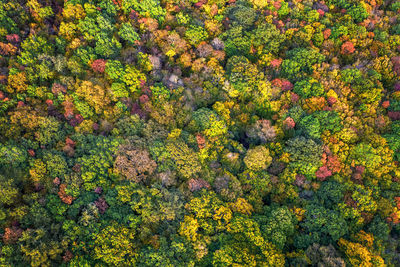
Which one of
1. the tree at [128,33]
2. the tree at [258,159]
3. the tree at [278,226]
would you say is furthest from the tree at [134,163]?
the tree at [128,33]

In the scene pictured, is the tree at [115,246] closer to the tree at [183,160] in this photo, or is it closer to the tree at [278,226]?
the tree at [183,160]

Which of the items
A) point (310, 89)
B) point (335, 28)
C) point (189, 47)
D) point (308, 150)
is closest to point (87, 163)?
point (189, 47)

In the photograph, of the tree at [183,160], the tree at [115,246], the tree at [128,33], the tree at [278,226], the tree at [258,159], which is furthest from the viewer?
the tree at [128,33]

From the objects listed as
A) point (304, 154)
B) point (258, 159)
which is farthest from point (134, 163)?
point (304, 154)

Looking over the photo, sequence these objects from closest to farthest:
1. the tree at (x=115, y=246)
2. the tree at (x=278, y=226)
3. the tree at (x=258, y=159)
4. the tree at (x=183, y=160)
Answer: the tree at (x=115, y=246) → the tree at (x=278, y=226) → the tree at (x=183, y=160) → the tree at (x=258, y=159)

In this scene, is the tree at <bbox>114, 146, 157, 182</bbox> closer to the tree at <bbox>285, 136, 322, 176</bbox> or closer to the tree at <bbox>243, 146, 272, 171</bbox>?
the tree at <bbox>243, 146, 272, 171</bbox>

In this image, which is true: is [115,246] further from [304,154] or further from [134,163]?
[304,154]

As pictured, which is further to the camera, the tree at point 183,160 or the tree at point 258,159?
the tree at point 258,159

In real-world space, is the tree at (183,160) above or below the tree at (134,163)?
above

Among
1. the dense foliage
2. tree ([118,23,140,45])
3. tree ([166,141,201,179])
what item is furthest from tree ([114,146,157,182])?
tree ([118,23,140,45])
